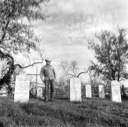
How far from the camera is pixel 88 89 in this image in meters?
17.8

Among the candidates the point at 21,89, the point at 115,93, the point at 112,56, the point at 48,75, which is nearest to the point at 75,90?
the point at 48,75

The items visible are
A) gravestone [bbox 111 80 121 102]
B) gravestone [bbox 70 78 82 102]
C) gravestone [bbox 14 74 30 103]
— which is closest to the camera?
gravestone [bbox 14 74 30 103]

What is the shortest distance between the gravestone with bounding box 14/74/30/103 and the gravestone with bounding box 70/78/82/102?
2.87 m

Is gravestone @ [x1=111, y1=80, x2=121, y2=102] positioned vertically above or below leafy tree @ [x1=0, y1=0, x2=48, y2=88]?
below

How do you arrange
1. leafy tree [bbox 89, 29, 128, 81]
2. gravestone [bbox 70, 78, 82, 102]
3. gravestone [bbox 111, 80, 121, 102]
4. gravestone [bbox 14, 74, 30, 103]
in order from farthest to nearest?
leafy tree [bbox 89, 29, 128, 81] < gravestone [bbox 111, 80, 121, 102] < gravestone [bbox 70, 78, 82, 102] < gravestone [bbox 14, 74, 30, 103]

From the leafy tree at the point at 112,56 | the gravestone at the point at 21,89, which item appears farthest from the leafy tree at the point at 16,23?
the leafy tree at the point at 112,56

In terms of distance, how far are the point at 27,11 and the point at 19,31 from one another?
183 centimetres

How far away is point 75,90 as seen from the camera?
9.74m

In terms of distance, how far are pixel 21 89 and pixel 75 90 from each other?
3471mm

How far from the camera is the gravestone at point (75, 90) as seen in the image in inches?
373

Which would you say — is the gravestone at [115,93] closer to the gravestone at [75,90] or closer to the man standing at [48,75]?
the gravestone at [75,90]

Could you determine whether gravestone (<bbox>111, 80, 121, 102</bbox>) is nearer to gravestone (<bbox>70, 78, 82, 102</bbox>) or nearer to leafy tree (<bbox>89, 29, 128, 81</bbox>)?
gravestone (<bbox>70, 78, 82, 102</bbox>)

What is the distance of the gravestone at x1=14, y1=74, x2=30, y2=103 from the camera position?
8698mm

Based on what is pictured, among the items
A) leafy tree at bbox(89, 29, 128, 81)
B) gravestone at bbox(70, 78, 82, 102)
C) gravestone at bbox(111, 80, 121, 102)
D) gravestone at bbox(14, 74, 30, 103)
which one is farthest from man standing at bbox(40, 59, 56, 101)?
leafy tree at bbox(89, 29, 128, 81)
